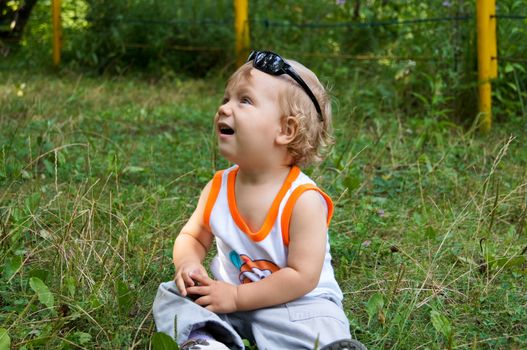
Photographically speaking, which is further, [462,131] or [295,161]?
[462,131]

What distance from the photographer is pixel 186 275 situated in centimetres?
206

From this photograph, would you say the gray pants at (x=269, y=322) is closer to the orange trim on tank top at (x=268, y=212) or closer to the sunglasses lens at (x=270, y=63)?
the orange trim on tank top at (x=268, y=212)

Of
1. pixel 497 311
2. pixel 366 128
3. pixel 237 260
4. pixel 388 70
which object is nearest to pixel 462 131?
pixel 366 128

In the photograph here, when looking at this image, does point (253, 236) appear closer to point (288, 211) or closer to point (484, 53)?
point (288, 211)

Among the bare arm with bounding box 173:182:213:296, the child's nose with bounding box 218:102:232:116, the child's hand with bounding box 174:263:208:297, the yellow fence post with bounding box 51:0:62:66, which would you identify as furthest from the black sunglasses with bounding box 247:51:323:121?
the yellow fence post with bounding box 51:0:62:66

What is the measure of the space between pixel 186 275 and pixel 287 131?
0.43 m

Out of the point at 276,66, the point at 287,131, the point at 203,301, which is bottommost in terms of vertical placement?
the point at 203,301

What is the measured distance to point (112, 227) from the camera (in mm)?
2670

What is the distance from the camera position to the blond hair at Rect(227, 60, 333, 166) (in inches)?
81.4

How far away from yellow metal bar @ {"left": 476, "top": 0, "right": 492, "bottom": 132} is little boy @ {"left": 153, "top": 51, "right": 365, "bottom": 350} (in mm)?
2486

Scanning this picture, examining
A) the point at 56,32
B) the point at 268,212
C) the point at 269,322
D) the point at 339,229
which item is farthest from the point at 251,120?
the point at 56,32

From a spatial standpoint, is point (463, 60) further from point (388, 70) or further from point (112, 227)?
point (112, 227)

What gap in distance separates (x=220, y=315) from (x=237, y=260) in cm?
14

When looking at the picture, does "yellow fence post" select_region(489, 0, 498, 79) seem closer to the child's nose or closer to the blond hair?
the blond hair
